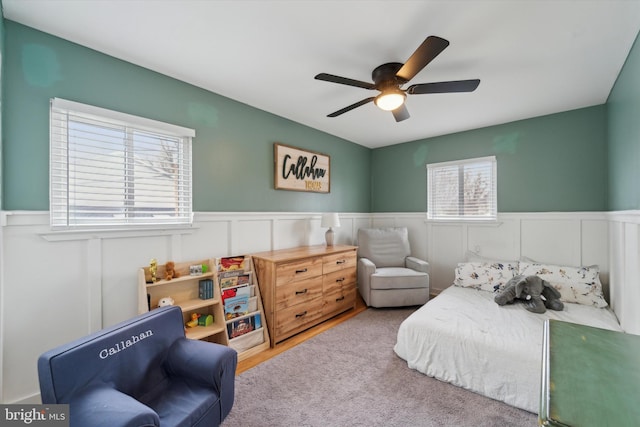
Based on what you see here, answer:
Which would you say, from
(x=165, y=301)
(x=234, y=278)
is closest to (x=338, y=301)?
(x=234, y=278)

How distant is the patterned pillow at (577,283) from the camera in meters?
2.62

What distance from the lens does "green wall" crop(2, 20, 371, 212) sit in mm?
1701

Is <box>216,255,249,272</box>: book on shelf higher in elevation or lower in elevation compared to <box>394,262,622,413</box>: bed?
higher

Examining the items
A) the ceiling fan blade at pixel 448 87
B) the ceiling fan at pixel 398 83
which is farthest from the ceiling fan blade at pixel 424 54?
the ceiling fan blade at pixel 448 87

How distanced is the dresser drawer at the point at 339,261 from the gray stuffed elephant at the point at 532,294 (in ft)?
5.28

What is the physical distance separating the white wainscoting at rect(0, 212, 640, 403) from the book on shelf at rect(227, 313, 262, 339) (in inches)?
26.7

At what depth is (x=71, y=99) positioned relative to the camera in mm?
1882

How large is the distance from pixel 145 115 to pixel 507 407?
3.49 metres

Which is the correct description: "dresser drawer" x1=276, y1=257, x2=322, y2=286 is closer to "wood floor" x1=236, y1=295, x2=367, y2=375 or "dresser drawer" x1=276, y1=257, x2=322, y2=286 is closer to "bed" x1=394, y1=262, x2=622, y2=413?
"wood floor" x1=236, y1=295, x2=367, y2=375

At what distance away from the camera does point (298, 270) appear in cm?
284

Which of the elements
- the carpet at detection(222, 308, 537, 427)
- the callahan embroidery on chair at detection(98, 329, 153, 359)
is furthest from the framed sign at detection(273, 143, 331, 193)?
the callahan embroidery on chair at detection(98, 329, 153, 359)

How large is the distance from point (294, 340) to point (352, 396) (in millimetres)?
974

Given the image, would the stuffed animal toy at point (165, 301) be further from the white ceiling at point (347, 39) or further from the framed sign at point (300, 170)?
the white ceiling at point (347, 39)

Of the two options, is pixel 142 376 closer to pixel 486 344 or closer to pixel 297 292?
pixel 297 292
